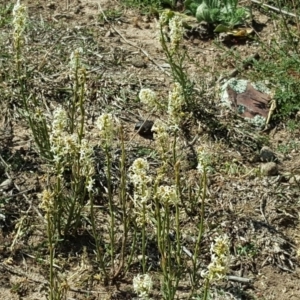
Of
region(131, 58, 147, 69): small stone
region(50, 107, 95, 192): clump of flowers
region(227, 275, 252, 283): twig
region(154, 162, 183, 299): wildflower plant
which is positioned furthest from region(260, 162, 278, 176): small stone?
region(50, 107, 95, 192): clump of flowers

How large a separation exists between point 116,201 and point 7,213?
57 cm

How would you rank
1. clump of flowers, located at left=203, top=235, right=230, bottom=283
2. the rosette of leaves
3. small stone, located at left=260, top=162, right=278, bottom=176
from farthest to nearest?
the rosette of leaves < small stone, located at left=260, top=162, right=278, bottom=176 < clump of flowers, located at left=203, top=235, right=230, bottom=283

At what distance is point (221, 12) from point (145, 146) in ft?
5.11

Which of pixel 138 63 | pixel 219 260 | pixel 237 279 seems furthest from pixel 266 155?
pixel 219 260

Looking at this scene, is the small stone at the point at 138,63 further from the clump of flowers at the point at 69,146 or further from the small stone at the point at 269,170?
the clump of flowers at the point at 69,146

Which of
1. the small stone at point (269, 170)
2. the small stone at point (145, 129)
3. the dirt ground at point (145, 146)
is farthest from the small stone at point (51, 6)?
the small stone at point (269, 170)

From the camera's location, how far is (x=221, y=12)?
218 inches

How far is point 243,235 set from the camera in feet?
12.9

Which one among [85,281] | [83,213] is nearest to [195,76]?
[83,213]

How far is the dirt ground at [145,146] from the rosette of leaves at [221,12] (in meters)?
0.17

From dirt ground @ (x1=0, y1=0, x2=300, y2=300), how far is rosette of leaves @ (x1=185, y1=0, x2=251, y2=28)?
6.6 inches

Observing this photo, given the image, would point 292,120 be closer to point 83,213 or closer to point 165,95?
point 165,95

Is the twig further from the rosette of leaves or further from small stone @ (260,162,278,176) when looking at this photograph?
the rosette of leaves

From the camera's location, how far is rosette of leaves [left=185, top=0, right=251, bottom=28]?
5488 millimetres
